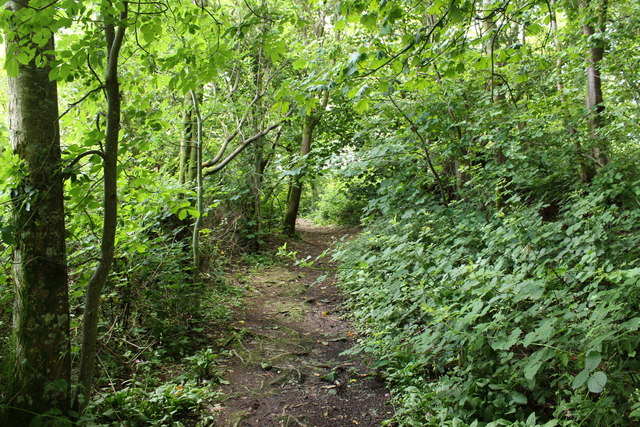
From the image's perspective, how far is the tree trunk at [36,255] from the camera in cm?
246

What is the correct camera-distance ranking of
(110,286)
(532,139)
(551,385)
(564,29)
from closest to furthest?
(551,385)
(110,286)
(532,139)
(564,29)

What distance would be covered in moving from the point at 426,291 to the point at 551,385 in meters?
1.30

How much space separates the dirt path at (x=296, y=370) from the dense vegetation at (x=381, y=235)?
0.81 feet

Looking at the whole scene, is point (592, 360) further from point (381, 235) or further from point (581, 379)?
point (381, 235)

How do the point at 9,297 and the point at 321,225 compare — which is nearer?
the point at 9,297

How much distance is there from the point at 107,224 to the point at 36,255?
0.46m

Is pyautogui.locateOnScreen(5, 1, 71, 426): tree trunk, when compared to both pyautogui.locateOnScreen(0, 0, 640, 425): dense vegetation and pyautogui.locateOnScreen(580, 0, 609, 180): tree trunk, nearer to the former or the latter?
pyautogui.locateOnScreen(0, 0, 640, 425): dense vegetation

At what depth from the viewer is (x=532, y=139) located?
5719 millimetres

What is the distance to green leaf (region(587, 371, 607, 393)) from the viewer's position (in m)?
2.00

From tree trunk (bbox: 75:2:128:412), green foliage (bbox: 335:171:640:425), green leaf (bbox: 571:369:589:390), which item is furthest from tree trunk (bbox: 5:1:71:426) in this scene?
green leaf (bbox: 571:369:589:390)

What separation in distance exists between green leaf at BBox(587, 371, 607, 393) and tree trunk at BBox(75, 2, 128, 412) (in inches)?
120

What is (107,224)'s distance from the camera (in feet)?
8.66

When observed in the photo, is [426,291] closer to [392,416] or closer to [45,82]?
[392,416]

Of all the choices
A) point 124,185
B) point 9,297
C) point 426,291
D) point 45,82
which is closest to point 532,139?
point 426,291
